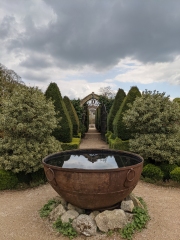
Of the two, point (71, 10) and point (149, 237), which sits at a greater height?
point (71, 10)

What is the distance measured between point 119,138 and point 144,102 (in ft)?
10.4

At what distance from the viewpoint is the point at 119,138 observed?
10133 millimetres

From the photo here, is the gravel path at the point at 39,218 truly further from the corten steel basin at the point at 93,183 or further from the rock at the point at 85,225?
the corten steel basin at the point at 93,183

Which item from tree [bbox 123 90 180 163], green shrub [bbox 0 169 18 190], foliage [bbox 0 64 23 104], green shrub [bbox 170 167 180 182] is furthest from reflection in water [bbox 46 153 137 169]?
foliage [bbox 0 64 23 104]

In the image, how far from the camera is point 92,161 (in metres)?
4.98

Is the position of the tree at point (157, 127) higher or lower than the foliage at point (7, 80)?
lower

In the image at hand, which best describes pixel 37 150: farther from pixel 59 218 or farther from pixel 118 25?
pixel 118 25

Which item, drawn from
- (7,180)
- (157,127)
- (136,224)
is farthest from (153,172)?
(7,180)

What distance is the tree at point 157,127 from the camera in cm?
689

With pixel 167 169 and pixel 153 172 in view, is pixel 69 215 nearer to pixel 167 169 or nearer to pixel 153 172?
pixel 153 172

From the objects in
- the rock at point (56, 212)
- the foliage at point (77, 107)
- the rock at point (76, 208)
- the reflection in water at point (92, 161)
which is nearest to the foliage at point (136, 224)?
the rock at point (76, 208)

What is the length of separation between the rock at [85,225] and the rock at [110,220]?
4.7 inches

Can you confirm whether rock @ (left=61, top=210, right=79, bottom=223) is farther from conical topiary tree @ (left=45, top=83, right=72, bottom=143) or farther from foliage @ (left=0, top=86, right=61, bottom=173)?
conical topiary tree @ (left=45, top=83, right=72, bottom=143)

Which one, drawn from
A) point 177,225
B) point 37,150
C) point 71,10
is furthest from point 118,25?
point 177,225
